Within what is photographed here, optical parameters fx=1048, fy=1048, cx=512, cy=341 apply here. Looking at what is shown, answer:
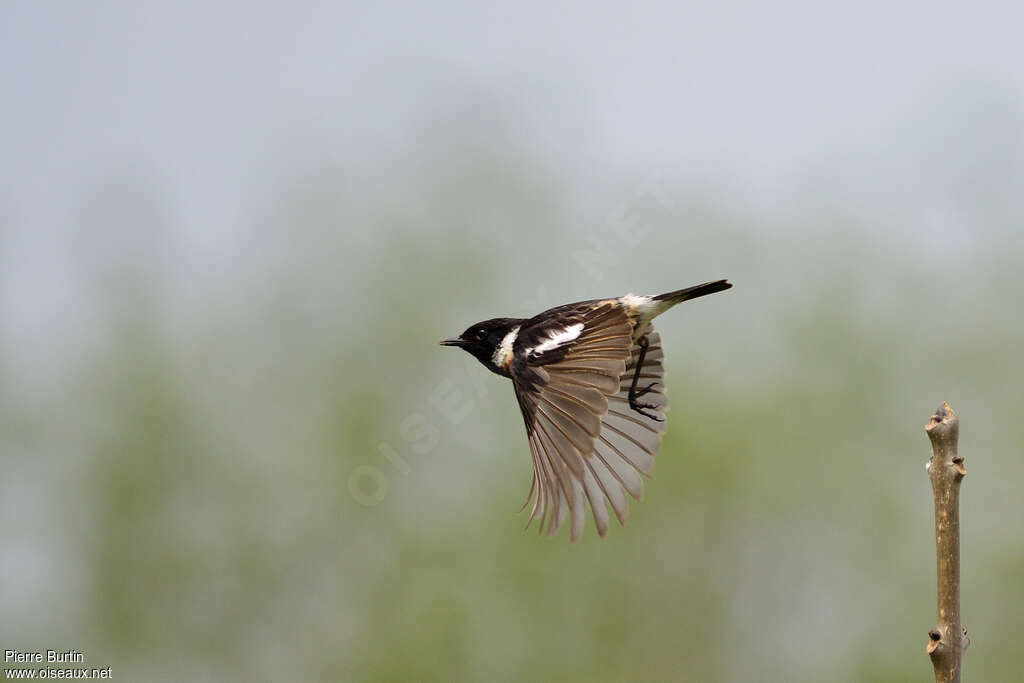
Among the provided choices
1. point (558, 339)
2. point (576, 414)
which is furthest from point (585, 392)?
point (558, 339)

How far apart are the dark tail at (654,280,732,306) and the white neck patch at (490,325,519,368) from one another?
0.59 m

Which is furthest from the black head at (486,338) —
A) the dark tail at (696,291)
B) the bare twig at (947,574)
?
the bare twig at (947,574)

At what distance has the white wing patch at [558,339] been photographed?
3930 mm

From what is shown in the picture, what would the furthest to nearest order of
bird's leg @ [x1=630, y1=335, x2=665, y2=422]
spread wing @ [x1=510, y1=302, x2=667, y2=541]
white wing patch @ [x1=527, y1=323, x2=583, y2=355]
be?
bird's leg @ [x1=630, y1=335, x2=665, y2=422], white wing patch @ [x1=527, y1=323, x2=583, y2=355], spread wing @ [x1=510, y1=302, x2=667, y2=541]

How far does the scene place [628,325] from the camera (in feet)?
12.6

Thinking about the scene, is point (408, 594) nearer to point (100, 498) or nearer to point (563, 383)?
point (100, 498)

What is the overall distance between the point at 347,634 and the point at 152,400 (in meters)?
4.21

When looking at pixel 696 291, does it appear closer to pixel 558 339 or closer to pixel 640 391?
pixel 558 339

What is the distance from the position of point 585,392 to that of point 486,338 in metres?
0.83

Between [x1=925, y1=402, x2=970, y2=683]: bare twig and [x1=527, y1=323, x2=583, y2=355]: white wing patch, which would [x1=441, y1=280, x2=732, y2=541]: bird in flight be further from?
[x1=925, y1=402, x2=970, y2=683]: bare twig

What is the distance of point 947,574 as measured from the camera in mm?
2172

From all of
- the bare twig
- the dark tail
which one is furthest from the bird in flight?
the bare twig

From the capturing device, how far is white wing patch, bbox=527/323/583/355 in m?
3.93

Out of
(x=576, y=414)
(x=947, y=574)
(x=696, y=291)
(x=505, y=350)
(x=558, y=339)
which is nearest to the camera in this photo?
(x=947, y=574)
